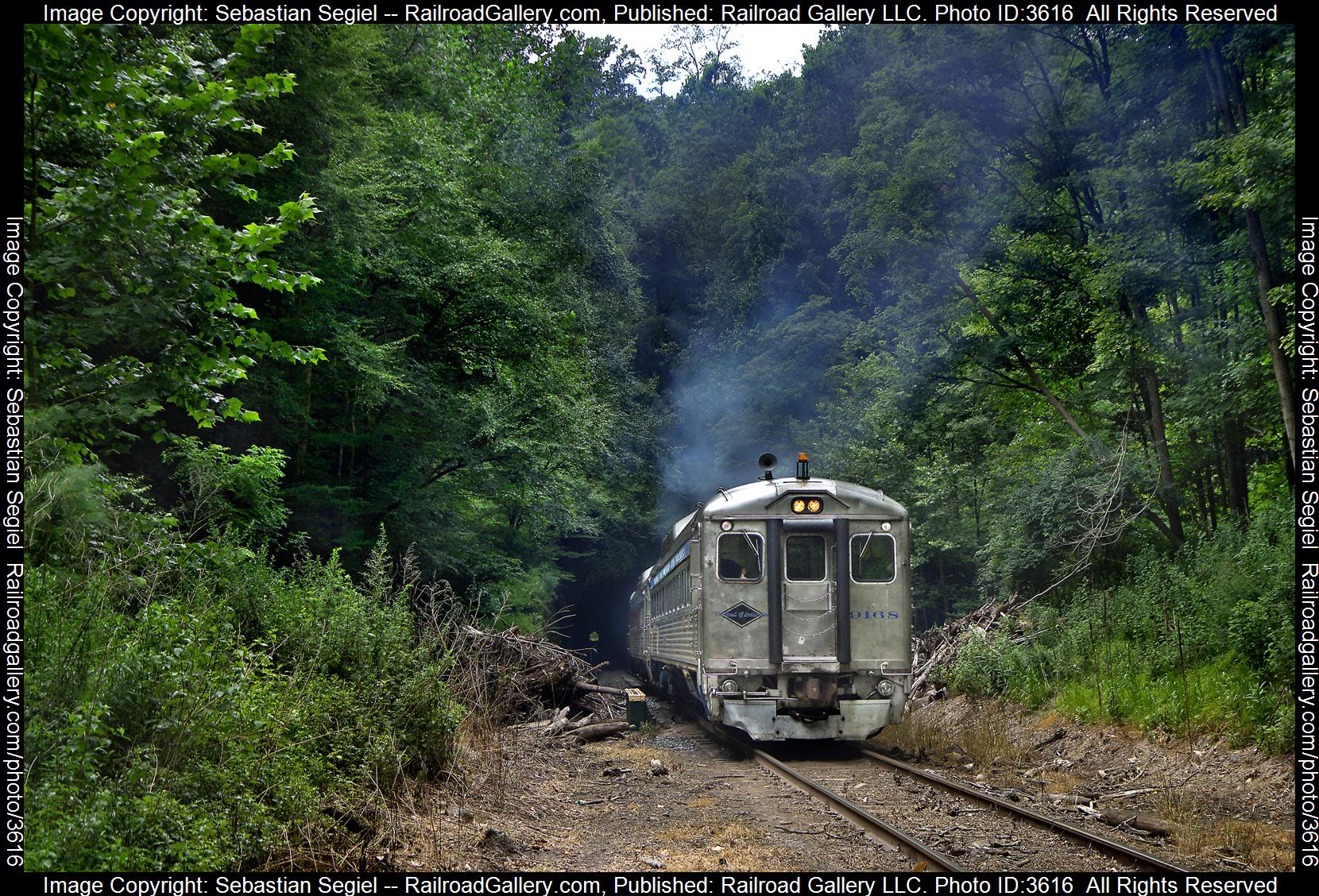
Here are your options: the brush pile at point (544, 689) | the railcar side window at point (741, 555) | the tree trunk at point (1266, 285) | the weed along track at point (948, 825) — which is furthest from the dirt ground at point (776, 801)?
the tree trunk at point (1266, 285)

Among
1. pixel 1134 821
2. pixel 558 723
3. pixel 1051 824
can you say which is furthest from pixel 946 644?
pixel 1051 824

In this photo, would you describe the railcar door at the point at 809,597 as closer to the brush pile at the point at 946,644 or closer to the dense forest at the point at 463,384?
the dense forest at the point at 463,384

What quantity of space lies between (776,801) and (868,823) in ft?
5.23

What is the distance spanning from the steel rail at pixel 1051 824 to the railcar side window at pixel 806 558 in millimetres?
2290

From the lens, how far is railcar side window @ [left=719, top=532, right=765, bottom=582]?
11266mm

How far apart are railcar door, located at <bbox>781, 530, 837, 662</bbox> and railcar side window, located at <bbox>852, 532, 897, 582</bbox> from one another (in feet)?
0.96

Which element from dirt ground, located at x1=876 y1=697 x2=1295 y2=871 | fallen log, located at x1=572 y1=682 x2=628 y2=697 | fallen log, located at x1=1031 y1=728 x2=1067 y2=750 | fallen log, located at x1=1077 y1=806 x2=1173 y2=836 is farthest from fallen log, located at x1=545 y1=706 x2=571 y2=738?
fallen log, located at x1=1077 y1=806 x2=1173 y2=836

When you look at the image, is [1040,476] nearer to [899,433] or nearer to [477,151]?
[899,433]

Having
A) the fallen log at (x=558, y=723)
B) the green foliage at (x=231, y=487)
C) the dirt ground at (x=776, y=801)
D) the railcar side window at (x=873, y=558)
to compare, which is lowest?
the fallen log at (x=558, y=723)

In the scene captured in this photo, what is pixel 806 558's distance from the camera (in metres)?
11.4

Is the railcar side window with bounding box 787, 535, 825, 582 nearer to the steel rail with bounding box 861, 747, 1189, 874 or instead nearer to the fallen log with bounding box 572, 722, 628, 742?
the steel rail with bounding box 861, 747, 1189, 874

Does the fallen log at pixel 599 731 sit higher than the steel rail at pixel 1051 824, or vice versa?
the steel rail at pixel 1051 824

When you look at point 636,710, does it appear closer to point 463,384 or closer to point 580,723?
point 580,723

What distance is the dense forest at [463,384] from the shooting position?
20.7 ft
